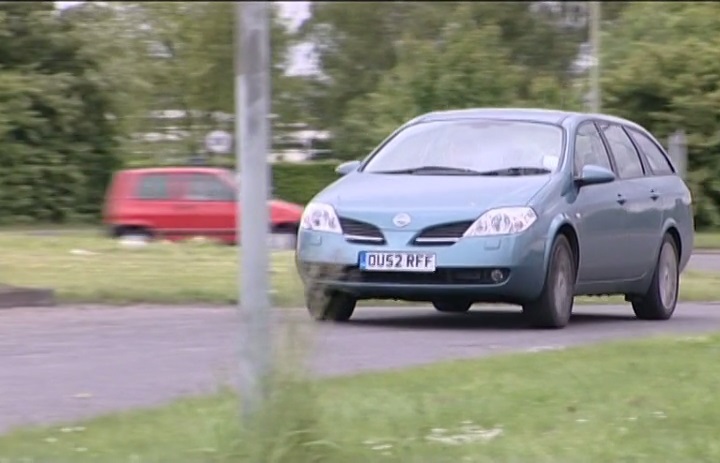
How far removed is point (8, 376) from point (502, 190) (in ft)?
13.1

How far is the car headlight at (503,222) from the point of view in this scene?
11062 millimetres

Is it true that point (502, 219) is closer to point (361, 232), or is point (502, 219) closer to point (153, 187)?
point (361, 232)

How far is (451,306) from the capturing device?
43.4 ft

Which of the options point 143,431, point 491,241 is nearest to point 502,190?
point 491,241

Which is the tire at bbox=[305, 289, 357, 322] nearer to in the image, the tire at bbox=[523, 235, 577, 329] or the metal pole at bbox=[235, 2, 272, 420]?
the tire at bbox=[523, 235, 577, 329]

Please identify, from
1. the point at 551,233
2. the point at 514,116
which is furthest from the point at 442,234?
the point at 514,116

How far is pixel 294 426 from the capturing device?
582cm

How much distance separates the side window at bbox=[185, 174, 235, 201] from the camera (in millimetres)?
29281

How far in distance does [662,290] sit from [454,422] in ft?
21.6

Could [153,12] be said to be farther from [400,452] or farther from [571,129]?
[400,452]

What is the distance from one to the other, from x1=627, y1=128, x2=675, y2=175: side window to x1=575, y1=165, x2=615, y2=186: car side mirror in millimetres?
1627

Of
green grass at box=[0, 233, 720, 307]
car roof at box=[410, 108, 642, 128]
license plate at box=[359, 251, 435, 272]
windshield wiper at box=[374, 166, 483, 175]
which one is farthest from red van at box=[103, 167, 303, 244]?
license plate at box=[359, 251, 435, 272]

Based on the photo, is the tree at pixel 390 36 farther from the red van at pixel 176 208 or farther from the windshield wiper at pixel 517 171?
the windshield wiper at pixel 517 171

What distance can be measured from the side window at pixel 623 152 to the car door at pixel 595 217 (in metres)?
0.23
